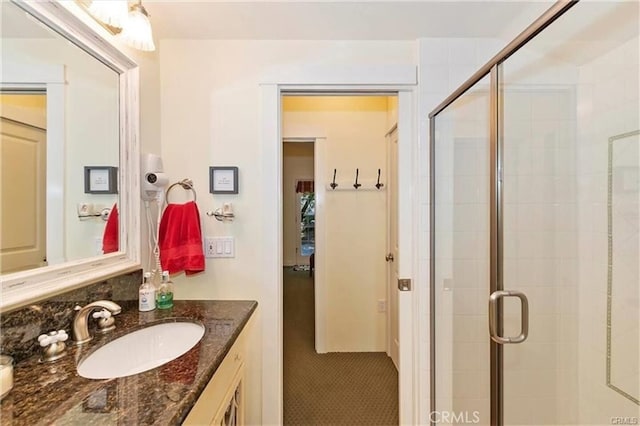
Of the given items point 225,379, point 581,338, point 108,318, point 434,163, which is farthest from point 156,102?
point 581,338

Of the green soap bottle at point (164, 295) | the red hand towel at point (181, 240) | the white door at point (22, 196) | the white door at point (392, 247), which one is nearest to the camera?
the white door at point (22, 196)

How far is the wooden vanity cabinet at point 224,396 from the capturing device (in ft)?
2.76

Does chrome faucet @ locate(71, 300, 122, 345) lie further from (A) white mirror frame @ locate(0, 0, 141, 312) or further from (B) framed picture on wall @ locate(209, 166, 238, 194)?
(B) framed picture on wall @ locate(209, 166, 238, 194)

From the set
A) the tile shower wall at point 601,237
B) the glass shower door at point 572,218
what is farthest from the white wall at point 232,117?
the tile shower wall at point 601,237

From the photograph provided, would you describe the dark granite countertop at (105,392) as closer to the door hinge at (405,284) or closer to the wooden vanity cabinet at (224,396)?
the wooden vanity cabinet at (224,396)

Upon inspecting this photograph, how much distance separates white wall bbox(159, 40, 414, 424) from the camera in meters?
1.61

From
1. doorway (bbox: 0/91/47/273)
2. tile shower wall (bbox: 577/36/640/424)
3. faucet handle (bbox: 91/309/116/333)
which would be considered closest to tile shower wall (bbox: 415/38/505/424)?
tile shower wall (bbox: 577/36/640/424)

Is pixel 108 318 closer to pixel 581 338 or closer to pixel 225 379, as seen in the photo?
pixel 225 379

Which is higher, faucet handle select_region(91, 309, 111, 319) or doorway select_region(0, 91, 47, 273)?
doorway select_region(0, 91, 47, 273)

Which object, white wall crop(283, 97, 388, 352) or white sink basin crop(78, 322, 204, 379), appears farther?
white wall crop(283, 97, 388, 352)

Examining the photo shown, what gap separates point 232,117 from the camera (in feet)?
5.32

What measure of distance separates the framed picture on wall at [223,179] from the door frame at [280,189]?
168 mm

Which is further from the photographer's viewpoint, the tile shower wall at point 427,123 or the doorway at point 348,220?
the doorway at point 348,220

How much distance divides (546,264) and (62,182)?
2245mm
